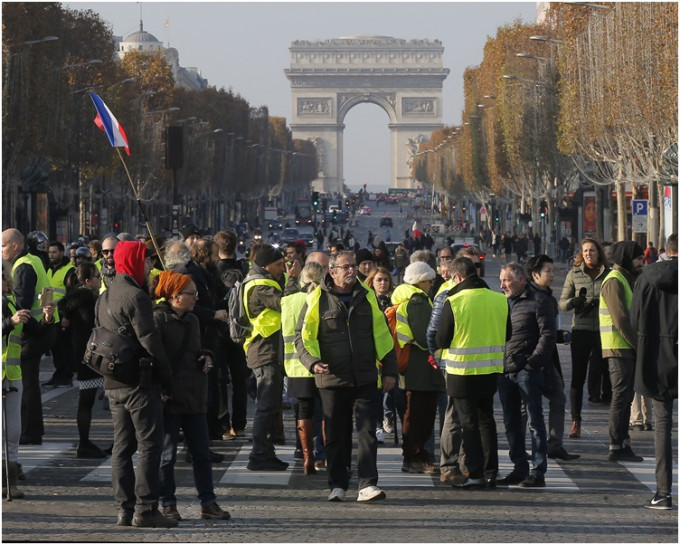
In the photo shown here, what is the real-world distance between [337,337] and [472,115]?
75.1 m

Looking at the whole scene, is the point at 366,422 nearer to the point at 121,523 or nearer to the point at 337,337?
the point at 337,337

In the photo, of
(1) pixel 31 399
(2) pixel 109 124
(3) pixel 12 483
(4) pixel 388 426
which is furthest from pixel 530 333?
(2) pixel 109 124

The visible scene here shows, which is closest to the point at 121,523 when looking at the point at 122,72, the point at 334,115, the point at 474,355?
the point at 474,355

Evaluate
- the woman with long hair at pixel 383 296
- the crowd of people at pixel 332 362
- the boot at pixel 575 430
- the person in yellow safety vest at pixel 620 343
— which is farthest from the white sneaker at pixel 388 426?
the person in yellow safety vest at pixel 620 343

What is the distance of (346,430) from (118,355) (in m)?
1.82

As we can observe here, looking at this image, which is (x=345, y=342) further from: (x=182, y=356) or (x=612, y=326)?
(x=612, y=326)

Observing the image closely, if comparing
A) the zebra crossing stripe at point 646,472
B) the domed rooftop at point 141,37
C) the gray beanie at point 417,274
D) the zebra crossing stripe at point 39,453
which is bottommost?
the zebra crossing stripe at point 646,472

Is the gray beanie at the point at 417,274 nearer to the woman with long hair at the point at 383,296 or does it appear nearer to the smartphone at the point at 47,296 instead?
the woman with long hair at the point at 383,296

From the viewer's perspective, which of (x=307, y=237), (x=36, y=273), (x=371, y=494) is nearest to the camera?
(x=371, y=494)

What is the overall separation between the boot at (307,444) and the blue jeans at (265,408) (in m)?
0.36

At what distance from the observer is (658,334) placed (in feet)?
33.8

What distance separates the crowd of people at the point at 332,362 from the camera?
10.0 meters

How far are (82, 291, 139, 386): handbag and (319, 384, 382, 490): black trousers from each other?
1548 millimetres

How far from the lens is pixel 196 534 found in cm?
957
